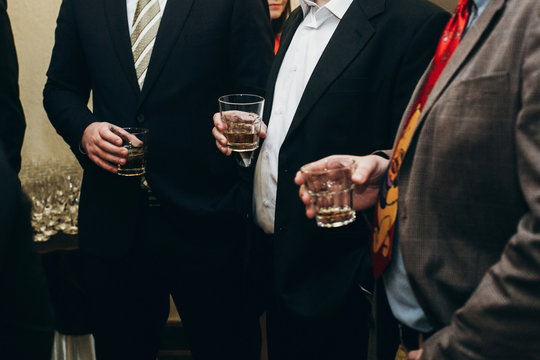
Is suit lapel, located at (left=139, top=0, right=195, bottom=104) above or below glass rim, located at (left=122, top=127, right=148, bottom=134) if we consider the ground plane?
above

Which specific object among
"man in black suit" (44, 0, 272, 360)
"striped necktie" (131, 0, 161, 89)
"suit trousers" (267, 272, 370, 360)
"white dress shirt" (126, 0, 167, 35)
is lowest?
"suit trousers" (267, 272, 370, 360)

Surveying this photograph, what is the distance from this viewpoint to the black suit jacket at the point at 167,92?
1.89m

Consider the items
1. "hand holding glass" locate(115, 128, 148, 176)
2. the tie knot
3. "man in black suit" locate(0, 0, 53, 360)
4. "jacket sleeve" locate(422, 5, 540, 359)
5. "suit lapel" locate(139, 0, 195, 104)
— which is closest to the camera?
"jacket sleeve" locate(422, 5, 540, 359)

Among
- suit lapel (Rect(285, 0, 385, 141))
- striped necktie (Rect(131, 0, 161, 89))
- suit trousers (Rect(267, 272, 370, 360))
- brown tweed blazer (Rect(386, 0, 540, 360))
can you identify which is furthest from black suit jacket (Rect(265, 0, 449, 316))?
striped necktie (Rect(131, 0, 161, 89))

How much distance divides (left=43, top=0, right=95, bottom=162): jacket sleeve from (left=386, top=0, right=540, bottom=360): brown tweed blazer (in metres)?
1.34

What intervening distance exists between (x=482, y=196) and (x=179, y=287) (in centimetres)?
137

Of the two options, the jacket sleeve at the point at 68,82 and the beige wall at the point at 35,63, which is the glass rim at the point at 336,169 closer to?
the jacket sleeve at the point at 68,82

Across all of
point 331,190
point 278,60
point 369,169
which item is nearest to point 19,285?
point 331,190

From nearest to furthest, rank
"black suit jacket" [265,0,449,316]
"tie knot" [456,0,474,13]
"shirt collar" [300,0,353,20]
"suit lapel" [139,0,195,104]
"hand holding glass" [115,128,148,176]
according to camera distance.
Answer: "tie knot" [456,0,474,13], "black suit jacket" [265,0,449,316], "shirt collar" [300,0,353,20], "hand holding glass" [115,128,148,176], "suit lapel" [139,0,195,104]

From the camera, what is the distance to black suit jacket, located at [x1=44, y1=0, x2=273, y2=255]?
1.89 m

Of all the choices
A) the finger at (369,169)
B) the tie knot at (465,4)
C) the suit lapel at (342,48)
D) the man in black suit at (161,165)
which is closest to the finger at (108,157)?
the man in black suit at (161,165)

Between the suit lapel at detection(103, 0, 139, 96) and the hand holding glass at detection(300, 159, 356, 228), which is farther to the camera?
the suit lapel at detection(103, 0, 139, 96)

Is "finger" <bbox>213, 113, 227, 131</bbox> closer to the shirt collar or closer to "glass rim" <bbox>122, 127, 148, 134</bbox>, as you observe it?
"glass rim" <bbox>122, 127, 148, 134</bbox>

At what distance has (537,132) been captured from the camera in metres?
0.86
